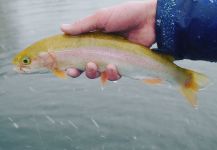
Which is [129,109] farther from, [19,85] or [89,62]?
[89,62]

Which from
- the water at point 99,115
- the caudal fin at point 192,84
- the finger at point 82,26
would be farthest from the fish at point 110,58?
the water at point 99,115

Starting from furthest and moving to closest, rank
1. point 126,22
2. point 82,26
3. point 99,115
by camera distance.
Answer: point 99,115
point 126,22
point 82,26

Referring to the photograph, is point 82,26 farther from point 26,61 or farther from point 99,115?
point 99,115

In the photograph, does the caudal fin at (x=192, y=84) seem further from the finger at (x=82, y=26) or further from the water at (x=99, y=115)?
the water at (x=99, y=115)

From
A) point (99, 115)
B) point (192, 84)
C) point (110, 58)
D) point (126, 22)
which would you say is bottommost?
point (99, 115)

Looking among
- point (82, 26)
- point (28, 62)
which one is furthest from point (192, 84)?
point (28, 62)

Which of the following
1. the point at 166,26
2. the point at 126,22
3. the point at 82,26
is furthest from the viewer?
the point at 126,22

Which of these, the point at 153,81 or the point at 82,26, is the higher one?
the point at 82,26

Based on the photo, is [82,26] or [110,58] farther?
[82,26]

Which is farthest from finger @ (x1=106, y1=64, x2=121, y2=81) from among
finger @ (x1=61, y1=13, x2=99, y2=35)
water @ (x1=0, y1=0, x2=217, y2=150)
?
water @ (x1=0, y1=0, x2=217, y2=150)
